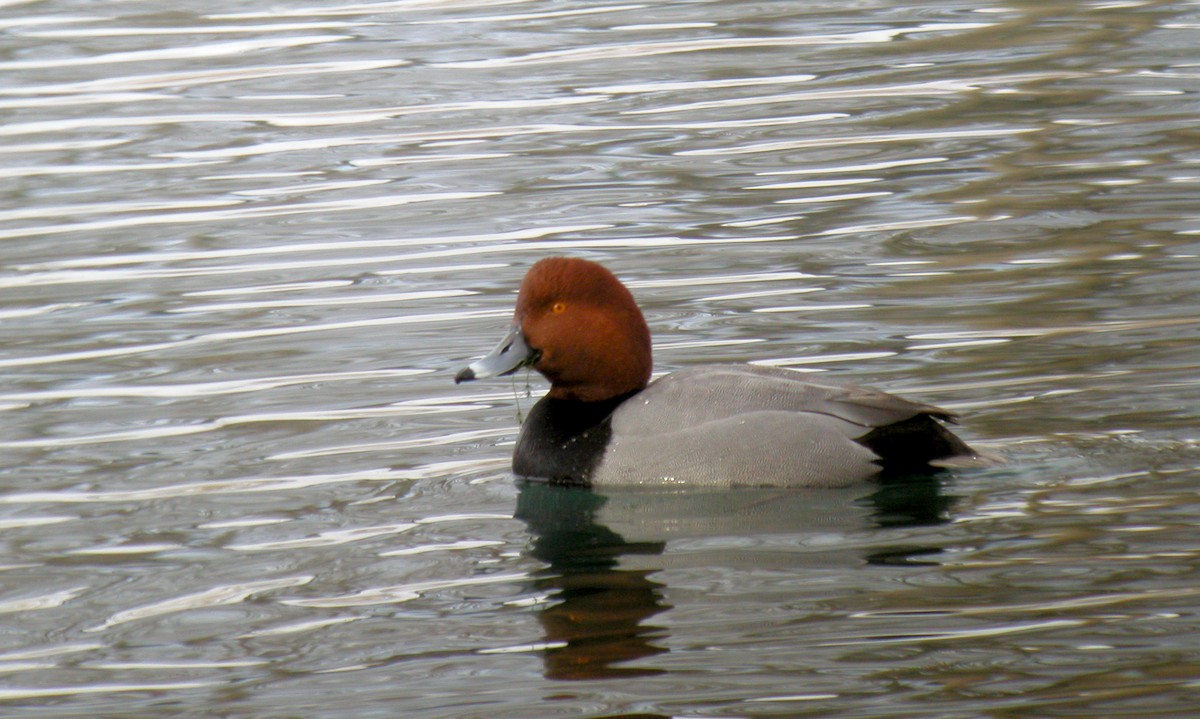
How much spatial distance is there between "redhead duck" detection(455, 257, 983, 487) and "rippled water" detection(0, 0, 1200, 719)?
0.11m

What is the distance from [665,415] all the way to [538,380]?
5.31 ft

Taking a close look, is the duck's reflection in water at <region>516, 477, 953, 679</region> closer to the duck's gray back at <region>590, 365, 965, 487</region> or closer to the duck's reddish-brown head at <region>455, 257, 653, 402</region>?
the duck's gray back at <region>590, 365, 965, 487</region>

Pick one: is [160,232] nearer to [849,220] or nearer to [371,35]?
[849,220]

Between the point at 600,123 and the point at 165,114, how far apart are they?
10.1 feet

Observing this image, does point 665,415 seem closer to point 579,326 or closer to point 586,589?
point 579,326

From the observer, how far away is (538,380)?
25.3 ft

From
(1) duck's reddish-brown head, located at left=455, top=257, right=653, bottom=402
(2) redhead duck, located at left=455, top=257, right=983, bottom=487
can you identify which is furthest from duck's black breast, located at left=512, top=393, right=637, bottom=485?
(1) duck's reddish-brown head, located at left=455, top=257, right=653, bottom=402

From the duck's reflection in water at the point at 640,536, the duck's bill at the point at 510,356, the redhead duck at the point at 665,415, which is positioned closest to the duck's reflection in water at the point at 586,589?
the duck's reflection in water at the point at 640,536

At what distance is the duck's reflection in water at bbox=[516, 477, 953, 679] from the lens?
473 cm

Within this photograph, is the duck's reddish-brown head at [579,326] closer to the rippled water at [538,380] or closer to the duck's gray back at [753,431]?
the duck's gray back at [753,431]

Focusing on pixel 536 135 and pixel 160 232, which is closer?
pixel 160 232

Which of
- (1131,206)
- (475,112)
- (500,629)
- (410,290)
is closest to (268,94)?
(475,112)

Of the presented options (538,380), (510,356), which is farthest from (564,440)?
(538,380)

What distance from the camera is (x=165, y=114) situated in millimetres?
13125
